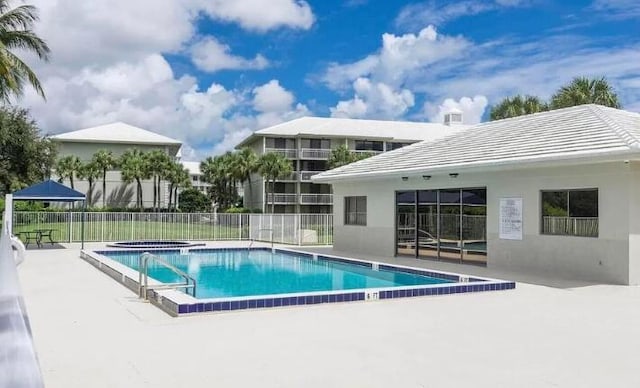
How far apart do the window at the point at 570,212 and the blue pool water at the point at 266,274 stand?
3087mm

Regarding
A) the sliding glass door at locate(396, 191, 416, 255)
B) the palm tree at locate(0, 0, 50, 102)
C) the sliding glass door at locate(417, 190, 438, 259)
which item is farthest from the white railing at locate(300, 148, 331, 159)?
the sliding glass door at locate(417, 190, 438, 259)

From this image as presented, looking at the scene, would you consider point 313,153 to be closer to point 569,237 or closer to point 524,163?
point 524,163

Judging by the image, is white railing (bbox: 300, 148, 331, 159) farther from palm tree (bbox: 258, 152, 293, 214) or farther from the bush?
the bush

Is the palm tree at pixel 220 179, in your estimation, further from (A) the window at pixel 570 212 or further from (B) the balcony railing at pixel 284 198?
(A) the window at pixel 570 212

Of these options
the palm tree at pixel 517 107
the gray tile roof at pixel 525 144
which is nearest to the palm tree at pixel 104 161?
the palm tree at pixel 517 107

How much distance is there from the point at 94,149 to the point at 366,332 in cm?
5439

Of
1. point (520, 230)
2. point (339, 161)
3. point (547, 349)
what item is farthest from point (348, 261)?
point (339, 161)

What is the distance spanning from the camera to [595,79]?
32281 millimetres

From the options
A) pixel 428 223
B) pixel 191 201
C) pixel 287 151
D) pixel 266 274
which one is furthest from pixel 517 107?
pixel 191 201

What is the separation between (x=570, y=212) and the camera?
1423cm

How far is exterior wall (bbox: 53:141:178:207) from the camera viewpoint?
56594 mm

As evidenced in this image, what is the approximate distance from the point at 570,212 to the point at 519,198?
5.05ft

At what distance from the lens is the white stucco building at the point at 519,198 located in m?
13.1

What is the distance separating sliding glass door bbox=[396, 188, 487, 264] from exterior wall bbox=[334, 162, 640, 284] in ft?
0.95
